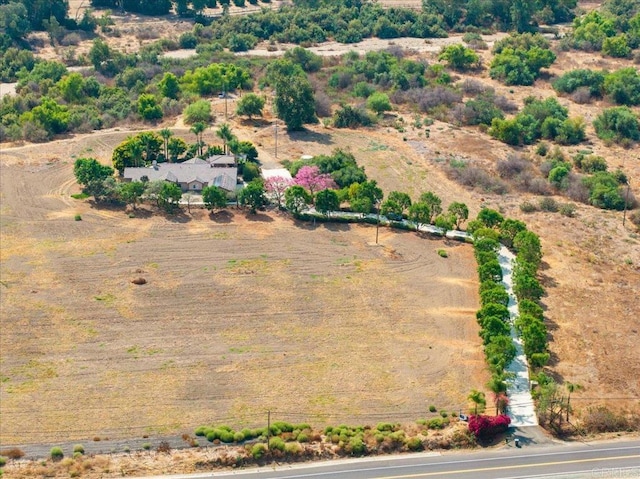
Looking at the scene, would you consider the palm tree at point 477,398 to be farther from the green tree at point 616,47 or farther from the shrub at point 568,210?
the green tree at point 616,47

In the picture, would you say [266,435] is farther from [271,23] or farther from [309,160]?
[271,23]

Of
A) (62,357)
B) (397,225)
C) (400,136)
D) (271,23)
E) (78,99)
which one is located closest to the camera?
(62,357)

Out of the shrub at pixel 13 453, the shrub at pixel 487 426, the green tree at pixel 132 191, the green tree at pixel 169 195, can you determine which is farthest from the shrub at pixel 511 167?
the shrub at pixel 13 453

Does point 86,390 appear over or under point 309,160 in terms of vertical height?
under

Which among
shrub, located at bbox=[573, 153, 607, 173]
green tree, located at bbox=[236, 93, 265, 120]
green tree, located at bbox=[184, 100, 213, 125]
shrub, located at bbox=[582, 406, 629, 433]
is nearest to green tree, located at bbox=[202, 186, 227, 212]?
green tree, located at bbox=[184, 100, 213, 125]

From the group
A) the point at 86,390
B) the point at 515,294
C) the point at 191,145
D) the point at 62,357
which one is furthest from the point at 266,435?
the point at 191,145

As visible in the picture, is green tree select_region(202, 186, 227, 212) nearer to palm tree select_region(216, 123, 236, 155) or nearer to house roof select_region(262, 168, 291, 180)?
house roof select_region(262, 168, 291, 180)

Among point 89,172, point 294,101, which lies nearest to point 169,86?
point 294,101
